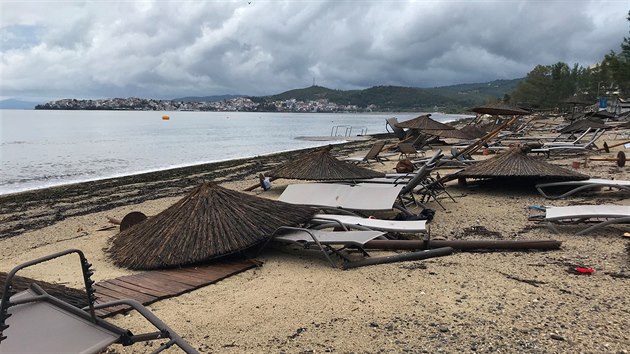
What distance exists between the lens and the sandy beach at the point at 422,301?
10.6ft

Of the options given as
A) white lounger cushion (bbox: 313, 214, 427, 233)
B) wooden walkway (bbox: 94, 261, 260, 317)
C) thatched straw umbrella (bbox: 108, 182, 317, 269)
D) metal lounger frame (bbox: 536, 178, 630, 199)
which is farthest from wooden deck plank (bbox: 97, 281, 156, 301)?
metal lounger frame (bbox: 536, 178, 630, 199)

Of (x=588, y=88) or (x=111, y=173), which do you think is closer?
(x=111, y=173)

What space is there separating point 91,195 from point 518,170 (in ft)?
37.0

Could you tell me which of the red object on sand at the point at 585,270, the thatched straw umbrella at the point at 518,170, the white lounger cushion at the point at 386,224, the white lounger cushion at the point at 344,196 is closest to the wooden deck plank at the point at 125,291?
the white lounger cushion at the point at 386,224

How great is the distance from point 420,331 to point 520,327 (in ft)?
2.21

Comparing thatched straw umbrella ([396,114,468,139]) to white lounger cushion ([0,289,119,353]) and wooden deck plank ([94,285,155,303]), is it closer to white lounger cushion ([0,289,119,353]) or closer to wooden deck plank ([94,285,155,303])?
wooden deck plank ([94,285,155,303])

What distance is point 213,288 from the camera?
4.45 metres

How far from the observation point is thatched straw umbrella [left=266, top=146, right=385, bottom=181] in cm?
929

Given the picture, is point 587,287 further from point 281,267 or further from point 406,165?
point 406,165

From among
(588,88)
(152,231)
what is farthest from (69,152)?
(588,88)

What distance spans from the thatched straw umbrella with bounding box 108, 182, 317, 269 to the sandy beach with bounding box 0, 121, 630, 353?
0.29m

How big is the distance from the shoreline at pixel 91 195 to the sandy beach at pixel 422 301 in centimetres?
413

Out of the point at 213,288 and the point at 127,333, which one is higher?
the point at 127,333

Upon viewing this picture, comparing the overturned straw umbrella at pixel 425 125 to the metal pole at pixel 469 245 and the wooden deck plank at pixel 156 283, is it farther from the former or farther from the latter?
the wooden deck plank at pixel 156 283
